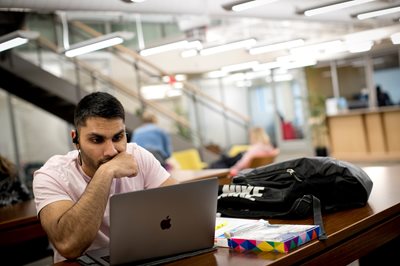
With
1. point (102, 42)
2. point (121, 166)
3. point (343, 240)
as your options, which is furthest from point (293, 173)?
point (102, 42)

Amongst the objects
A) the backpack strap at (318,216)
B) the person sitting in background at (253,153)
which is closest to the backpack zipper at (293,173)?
the backpack strap at (318,216)

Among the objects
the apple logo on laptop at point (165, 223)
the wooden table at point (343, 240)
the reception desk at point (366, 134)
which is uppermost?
the apple logo on laptop at point (165, 223)

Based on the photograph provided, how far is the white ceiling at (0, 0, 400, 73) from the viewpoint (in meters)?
5.18

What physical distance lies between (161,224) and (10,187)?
8.62ft

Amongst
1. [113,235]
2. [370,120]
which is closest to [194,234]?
[113,235]

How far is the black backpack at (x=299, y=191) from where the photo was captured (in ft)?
6.97

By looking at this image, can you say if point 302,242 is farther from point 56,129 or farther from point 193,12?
point 56,129

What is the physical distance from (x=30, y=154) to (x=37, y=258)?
593 cm

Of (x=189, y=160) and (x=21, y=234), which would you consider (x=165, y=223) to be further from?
(x=189, y=160)

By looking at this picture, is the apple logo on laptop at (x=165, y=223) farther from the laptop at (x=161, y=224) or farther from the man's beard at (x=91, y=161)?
the man's beard at (x=91, y=161)

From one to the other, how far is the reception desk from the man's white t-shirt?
31.7ft

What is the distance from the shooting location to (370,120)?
11.3m

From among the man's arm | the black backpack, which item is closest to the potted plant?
the black backpack

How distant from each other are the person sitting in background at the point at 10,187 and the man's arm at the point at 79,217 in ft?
6.72
